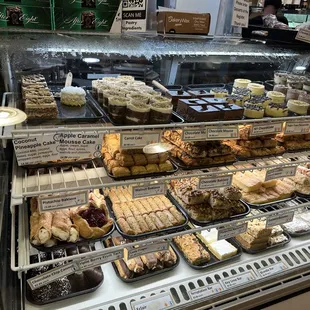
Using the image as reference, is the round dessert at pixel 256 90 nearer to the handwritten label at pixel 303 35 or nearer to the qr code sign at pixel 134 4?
the handwritten label at pixel 303 35

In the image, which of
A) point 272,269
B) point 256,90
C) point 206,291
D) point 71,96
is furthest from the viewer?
point 256,90

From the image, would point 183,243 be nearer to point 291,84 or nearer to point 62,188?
point 62,188

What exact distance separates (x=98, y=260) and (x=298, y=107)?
1.34 m

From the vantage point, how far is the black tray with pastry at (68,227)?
1.43m

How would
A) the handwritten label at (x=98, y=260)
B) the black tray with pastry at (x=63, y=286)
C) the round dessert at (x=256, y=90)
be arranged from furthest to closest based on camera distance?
the round dessert at (x=256, y=90), the black tray with pastry at (x=63, y=286), the handwritten label at (x=98, y=260)

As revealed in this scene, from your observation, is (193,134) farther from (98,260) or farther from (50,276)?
(50,276)

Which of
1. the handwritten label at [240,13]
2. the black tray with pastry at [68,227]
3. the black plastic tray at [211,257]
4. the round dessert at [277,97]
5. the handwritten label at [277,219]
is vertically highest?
the handwritten label at [240,13]

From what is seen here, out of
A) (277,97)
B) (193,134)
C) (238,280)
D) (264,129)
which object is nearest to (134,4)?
(193,134)

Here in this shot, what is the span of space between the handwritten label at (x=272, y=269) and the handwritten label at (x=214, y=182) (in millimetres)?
578

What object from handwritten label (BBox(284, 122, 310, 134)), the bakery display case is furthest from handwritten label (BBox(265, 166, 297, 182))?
handwritten label (BBox(284, 122, 310, 134))

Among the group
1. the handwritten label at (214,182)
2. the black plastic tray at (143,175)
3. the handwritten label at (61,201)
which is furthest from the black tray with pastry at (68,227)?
the handwritten label at (214,182)

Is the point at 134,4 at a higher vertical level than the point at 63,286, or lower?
higher

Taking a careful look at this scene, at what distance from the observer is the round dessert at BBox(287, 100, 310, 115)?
188cm

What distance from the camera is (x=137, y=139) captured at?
4.74 ft
